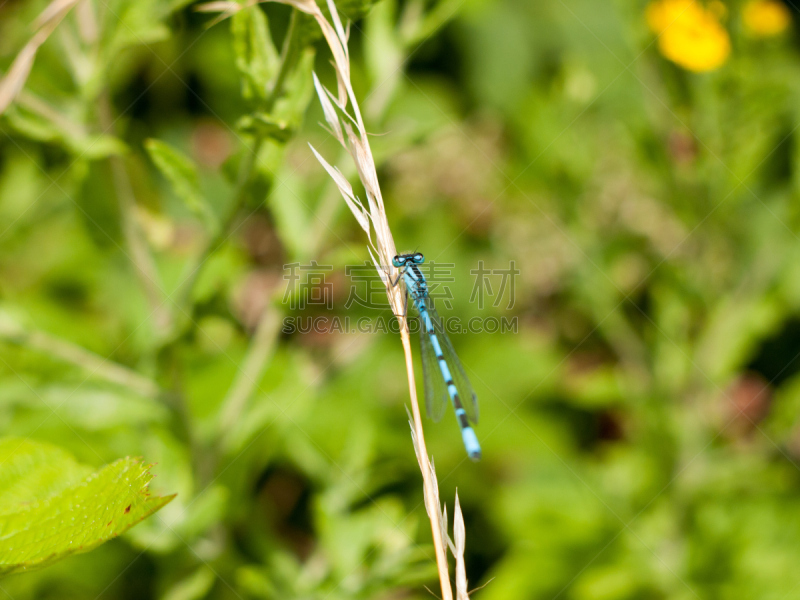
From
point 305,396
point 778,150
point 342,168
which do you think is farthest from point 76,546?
point 778,150

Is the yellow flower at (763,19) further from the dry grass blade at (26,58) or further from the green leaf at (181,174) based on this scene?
the dry grass blade at (26,58)

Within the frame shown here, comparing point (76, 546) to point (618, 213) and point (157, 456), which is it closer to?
point (157, 456)

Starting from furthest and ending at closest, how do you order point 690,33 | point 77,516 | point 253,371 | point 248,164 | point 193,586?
point 690,33, point 253,371, point 193,586, point 248,164, point 77,516

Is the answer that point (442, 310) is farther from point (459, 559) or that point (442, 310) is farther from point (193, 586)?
point (459, 559)

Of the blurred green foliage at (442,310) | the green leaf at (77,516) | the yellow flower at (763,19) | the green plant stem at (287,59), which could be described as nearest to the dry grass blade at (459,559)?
the green leaf at (77,516)

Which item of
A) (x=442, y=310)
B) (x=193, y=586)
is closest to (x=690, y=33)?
(x=442, y=310)

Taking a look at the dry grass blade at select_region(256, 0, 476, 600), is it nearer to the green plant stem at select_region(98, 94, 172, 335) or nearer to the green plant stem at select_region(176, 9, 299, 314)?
the green plant stem at select_region(176, 9, 299, 314)
